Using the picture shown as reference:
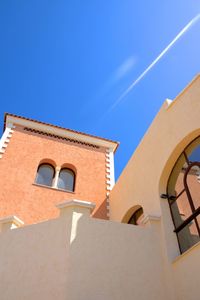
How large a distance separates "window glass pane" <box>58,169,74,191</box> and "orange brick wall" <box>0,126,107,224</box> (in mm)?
319

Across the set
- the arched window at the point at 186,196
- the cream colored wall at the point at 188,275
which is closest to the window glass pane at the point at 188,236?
the arched window at the point at 186,196

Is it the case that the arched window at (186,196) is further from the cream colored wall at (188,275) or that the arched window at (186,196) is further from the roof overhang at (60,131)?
the roof overhang at (60,131)

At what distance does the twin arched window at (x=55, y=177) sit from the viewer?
1104cm

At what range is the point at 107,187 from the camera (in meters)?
11.5

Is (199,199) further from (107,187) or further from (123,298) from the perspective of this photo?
(107,187)

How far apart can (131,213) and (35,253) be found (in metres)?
3.91

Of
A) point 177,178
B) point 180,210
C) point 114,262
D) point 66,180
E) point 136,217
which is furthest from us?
point 66,180

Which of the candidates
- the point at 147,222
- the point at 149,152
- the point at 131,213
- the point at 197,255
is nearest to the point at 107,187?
the point at 131,213

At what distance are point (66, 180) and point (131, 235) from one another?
599cm

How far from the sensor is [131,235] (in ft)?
19.4

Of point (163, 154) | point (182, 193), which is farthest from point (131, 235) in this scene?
point (163, 154)

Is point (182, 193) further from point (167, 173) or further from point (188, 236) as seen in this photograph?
point (188, 236)

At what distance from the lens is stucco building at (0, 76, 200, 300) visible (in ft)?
16.1

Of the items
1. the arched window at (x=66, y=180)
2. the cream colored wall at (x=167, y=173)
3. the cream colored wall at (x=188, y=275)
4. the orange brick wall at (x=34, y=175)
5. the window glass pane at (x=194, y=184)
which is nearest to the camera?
the cream colored wall at (x=188, y=275)
